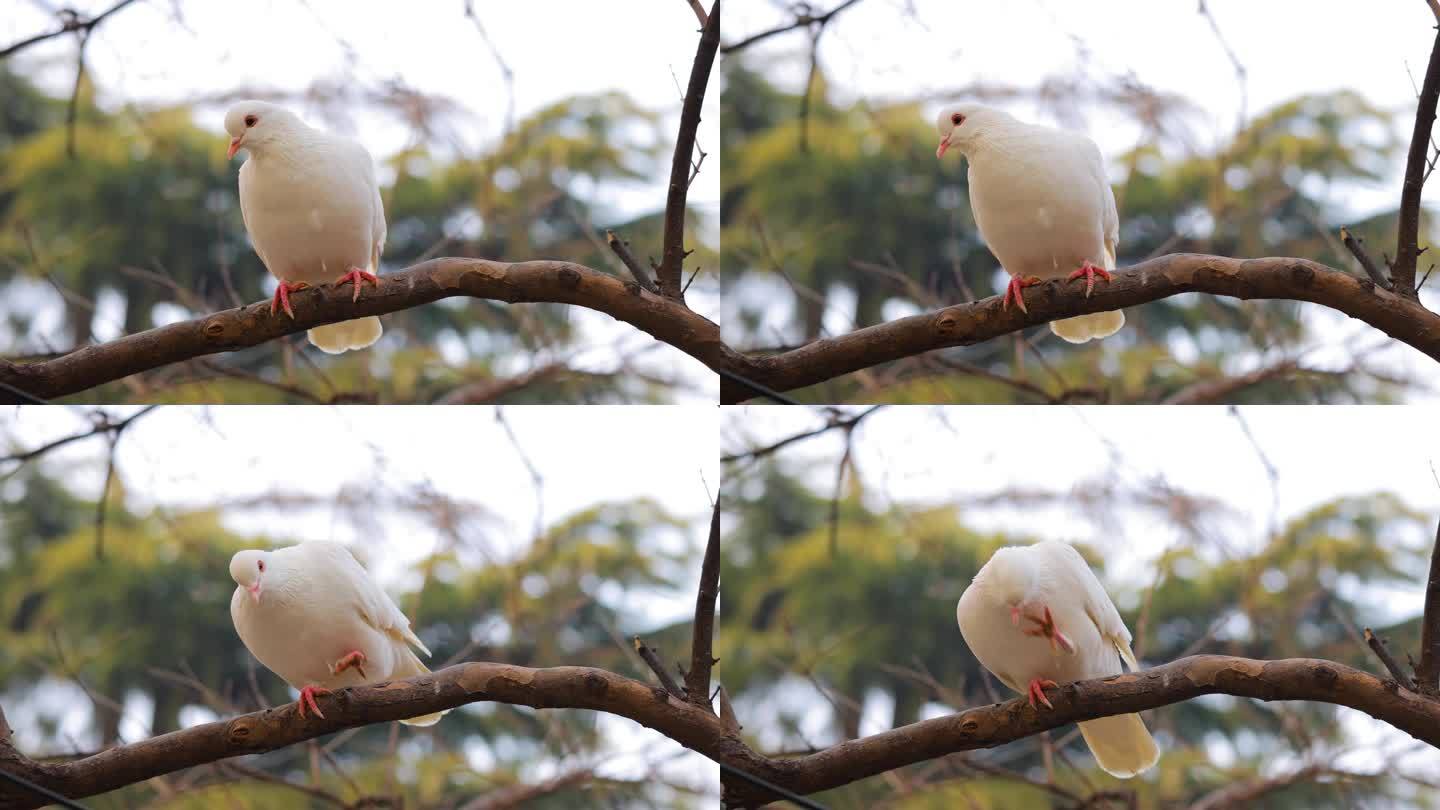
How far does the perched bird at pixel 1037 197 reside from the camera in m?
4.36

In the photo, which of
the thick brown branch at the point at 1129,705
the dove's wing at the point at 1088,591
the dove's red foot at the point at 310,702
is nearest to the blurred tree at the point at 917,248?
the dove's wing at the point at 1088,591

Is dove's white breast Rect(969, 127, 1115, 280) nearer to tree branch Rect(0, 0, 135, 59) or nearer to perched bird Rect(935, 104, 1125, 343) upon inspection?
perched bird Rect(935, 104, 1125, 343)

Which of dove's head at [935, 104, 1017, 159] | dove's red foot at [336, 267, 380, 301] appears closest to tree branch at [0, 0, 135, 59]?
dove's red foot at [336, 267, 380, 301]

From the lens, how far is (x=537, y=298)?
4.24 meters

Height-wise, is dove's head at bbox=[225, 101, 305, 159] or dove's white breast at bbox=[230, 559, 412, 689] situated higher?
dove's head at bbox=[225, 101, 305, 159]

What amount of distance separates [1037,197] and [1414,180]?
1038mm

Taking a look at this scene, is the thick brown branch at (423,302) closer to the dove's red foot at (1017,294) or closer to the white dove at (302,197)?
the white dove at (302,197)

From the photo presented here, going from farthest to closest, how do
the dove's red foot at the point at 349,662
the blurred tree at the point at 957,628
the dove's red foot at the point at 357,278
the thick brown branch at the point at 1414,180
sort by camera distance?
the blurred tree at the point at 957,628
the dove's red foot at the point at 349,662
the dove's red foot at the point at 357,278
the thick brown branch at the point at 1414,180

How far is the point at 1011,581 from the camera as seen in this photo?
4.23 m

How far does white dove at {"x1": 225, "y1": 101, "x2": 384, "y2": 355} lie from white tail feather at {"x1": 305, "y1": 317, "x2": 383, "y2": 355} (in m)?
0.28

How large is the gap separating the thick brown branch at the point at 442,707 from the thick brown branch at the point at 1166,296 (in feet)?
3.85

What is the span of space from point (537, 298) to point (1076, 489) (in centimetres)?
227

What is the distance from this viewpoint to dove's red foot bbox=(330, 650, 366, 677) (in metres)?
4.46

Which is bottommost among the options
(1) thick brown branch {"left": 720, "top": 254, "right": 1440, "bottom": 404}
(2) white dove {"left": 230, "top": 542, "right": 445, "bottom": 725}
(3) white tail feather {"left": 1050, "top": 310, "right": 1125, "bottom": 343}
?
(2) white dove {"left": 230, "top": 542, "right": 445, "bottom": 725}
